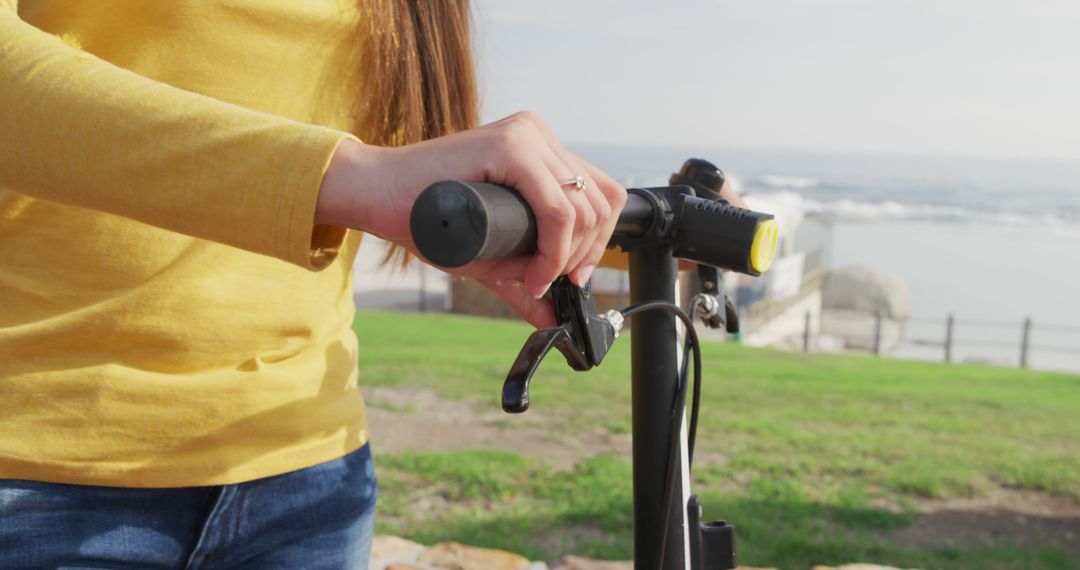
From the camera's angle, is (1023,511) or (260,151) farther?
(1023,511)

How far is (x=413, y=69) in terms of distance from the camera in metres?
1.35

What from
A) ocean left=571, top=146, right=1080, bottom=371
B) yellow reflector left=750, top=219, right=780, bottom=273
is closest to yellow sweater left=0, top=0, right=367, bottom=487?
yellow reflector left=750, top=219, right=780, bottom=273

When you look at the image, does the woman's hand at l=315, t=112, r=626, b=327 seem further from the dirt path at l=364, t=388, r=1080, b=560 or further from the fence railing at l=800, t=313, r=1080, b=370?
the fence railing at l=800, t=313, r=1080, b=370

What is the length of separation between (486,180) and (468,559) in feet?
9.00

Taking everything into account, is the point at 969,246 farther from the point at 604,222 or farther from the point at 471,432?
the point at 604,222

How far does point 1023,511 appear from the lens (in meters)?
5.22

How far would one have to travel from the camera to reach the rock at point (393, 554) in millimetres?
3135

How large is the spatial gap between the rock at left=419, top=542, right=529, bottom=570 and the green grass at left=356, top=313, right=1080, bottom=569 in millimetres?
1023

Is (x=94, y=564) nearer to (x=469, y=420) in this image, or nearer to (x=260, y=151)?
(x=260, y=151)

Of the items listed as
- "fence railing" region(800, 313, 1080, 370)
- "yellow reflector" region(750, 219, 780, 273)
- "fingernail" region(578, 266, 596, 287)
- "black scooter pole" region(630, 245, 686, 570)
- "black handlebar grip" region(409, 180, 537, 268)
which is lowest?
"fence railing" region(800, 313, 1080, 370)

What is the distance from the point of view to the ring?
74 cm

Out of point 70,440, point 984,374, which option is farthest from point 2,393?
point 984,374

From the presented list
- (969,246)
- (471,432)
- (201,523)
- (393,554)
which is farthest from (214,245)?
(969,246)

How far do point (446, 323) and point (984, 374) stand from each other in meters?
6.62
